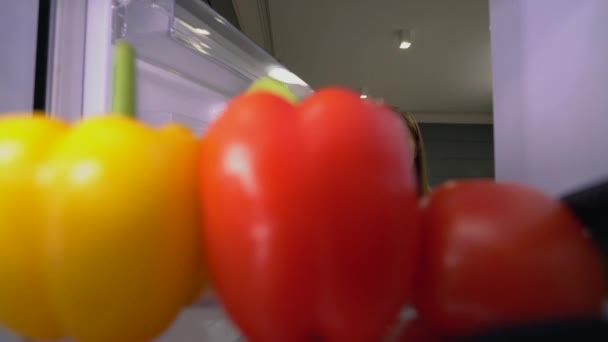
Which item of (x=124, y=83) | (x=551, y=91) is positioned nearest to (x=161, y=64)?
(x=124, y=83)

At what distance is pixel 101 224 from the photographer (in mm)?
292

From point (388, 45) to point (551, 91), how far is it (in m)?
2.30

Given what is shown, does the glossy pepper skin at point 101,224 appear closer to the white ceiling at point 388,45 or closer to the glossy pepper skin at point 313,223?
the glossy pepper skin at point 313,223

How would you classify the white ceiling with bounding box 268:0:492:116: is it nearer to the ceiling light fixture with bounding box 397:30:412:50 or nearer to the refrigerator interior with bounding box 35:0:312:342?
the ceiling light fixture with bounding box 397:30:412:50

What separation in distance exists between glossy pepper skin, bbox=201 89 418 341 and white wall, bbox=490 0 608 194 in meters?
0.34

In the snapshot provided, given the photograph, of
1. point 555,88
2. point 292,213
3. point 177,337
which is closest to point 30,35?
point 177,337

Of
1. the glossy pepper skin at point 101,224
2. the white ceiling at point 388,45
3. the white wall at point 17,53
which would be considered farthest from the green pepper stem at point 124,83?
the white ceiling at point 388,45

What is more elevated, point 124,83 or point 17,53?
point 17,53

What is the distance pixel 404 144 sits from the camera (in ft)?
1.09

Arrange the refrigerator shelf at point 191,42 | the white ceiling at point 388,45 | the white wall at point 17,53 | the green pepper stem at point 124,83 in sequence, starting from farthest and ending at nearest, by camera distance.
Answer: the white ceiling at point 388,45
the refrigerator shelf at point 191,42
the white wall at point 17,53
the green pepper stem at point 124,83

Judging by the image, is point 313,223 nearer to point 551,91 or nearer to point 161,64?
point 551,91

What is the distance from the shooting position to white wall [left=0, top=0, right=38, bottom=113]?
0.69 m

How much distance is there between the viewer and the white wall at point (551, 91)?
53 centimetres

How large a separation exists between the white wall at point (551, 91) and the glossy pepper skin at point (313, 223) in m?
0.34
